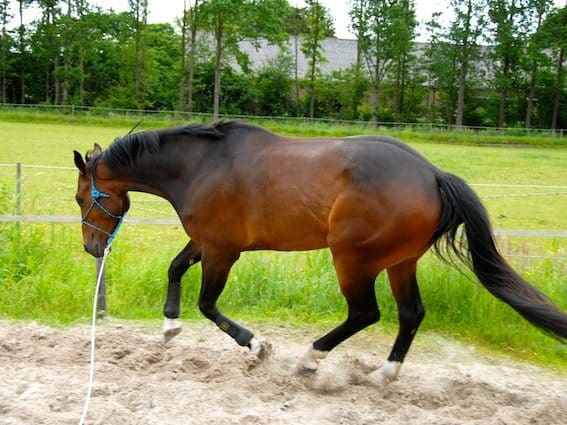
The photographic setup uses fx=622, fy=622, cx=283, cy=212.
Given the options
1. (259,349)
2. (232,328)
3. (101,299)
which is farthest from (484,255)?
(101,299)

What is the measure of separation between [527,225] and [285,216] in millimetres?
8874

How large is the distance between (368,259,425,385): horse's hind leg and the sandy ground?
0.14 meters

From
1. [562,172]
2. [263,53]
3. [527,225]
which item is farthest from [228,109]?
[527,225]

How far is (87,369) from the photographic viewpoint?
4.17 m

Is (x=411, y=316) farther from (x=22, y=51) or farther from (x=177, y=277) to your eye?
(x=22, y=51)

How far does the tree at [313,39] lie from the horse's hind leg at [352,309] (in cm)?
3957

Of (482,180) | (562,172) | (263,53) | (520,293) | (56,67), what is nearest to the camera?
(520,293)

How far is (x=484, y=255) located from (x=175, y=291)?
2.16 meters

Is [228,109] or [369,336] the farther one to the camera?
[228,109]

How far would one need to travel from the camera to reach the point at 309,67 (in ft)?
148

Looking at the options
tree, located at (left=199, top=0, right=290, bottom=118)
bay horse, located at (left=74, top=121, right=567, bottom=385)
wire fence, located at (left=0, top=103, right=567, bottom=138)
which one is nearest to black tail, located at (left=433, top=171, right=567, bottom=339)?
bay horse, located at (left=74, top=121, right=567, bottom=385)

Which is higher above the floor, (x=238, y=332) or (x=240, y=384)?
(x=238, y=332)

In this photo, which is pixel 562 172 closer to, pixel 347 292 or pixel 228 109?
pixel 347 292

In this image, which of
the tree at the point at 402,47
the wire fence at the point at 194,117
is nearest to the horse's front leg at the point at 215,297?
the wire fence at the point at 194,117
